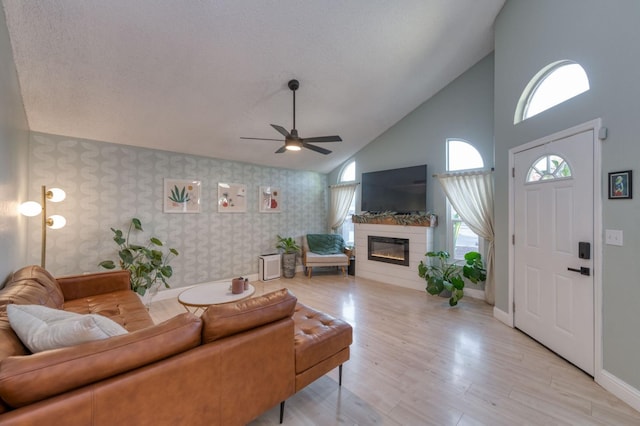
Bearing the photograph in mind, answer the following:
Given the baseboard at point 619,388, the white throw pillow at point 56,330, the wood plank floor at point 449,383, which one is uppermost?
the white throw pillow at point 56,330

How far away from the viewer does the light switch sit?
2.01 meters

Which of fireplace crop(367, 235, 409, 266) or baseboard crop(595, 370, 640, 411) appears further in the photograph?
fireplace crop(367, 235, 409, 266)

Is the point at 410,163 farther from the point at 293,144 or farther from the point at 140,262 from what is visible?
the point at 140,262

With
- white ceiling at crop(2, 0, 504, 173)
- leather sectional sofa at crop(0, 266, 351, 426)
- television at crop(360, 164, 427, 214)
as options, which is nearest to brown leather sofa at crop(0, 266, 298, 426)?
leather sectional sofa at crop(0, 266, 351, 426)

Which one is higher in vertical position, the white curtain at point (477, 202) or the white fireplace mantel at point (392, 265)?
the white curtain at point (477, 202)

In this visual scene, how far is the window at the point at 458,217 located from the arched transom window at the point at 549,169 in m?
1.48

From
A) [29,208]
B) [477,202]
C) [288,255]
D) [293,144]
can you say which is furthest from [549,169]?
[29,208]

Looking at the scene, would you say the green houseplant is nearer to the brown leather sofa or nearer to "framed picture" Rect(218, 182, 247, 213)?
"framed picture" Rect(218, 182, 247, 213)

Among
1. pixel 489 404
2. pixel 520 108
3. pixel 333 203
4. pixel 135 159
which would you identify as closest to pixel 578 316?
pixel 489 404

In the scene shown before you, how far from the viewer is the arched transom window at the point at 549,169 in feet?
8.21

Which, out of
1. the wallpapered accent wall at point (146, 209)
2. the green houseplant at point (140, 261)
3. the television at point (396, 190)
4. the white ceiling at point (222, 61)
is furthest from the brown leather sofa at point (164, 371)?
the television at point (396, 190)

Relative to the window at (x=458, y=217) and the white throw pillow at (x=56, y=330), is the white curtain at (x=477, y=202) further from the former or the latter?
the white throw pillow at (x=56, y=330)

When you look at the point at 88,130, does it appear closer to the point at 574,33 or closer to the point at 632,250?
the point at 574,33

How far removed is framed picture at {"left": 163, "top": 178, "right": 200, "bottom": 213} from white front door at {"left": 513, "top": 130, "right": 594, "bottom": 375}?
15.9ft
